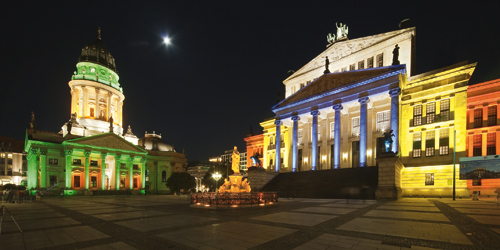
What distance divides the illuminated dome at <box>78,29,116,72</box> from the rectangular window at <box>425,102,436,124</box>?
78.3 m

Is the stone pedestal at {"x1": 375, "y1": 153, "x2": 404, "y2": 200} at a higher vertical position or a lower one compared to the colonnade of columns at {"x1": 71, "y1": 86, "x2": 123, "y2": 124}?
lower

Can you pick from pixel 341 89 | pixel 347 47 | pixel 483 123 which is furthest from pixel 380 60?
pixel 483 123

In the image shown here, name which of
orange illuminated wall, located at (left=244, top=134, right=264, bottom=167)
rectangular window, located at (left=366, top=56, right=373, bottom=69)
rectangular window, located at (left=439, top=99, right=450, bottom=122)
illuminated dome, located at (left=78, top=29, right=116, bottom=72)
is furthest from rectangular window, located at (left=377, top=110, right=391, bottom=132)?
illuminated dome, located at (left=78, top=29, right=116, bottom=72)

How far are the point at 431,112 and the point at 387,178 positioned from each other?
1462 centimetres

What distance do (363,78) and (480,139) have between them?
1690 centimetres

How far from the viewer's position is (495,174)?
2742 centimetres

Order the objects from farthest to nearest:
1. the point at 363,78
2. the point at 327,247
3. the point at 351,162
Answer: the point at 351,162 < the point at 363,78 < the point at 327,247

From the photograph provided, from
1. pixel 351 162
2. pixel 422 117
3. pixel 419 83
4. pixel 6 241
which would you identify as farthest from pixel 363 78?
pixel 6 241

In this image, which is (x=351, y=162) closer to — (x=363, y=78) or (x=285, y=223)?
(x=363, y=78)

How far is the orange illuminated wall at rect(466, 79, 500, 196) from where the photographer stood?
30.7 metres

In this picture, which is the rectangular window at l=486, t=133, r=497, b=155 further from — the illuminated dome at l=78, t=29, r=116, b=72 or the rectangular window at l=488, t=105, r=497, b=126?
the illuminated dome at l=78, t=29, r=116, b=72

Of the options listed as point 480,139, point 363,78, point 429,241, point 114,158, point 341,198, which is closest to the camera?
point 429,241

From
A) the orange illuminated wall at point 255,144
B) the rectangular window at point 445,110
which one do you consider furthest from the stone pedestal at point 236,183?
the orange illuminated wall at point 255,144

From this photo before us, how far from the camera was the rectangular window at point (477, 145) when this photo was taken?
31.8 meters
